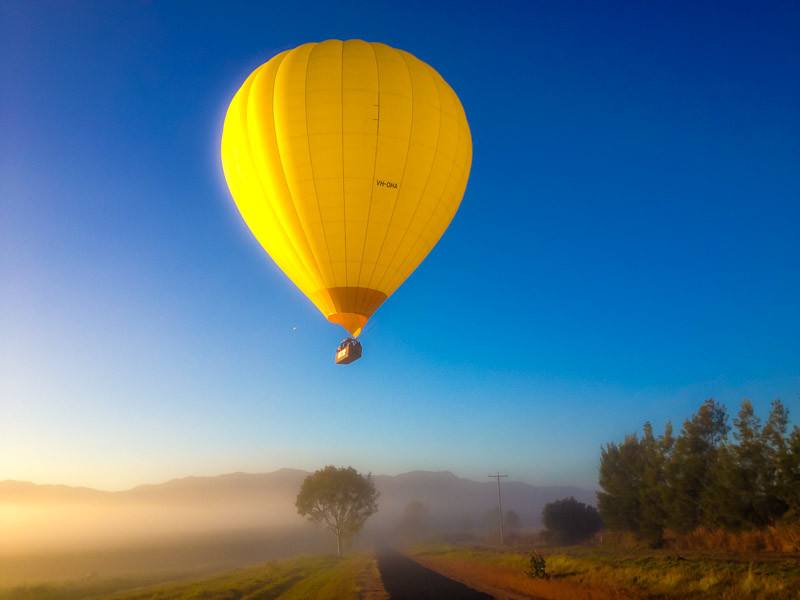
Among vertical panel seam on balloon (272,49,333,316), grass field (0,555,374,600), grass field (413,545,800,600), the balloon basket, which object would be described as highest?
vertical panel seam on balloon (272,49,333,316)

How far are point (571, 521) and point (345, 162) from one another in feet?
193

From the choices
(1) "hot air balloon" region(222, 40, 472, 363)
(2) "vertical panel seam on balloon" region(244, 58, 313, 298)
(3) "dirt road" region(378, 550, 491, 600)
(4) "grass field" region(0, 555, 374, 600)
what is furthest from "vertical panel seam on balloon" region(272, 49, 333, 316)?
(4) "grass field" region(0, 555, 374, 600)

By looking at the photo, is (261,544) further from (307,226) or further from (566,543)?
(307,226)

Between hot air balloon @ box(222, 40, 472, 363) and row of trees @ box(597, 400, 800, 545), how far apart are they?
31473 mm

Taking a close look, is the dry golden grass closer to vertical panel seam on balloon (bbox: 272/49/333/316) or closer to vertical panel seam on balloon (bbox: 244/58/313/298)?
vertical panel seam on balloon (bbox: 272/49/333/316)

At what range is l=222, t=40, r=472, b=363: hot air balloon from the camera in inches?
827

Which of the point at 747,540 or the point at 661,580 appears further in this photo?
the point at 747,540

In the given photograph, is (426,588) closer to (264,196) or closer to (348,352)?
(348,352)

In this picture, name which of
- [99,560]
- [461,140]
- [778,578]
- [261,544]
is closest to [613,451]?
[778,578]

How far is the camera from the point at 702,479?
41.9 meters

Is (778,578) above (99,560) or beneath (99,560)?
above

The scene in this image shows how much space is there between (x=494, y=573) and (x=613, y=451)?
31700 mm

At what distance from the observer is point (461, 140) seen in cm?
2388

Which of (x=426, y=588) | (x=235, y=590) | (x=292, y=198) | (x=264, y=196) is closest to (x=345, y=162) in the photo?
(x=292, y=198)
